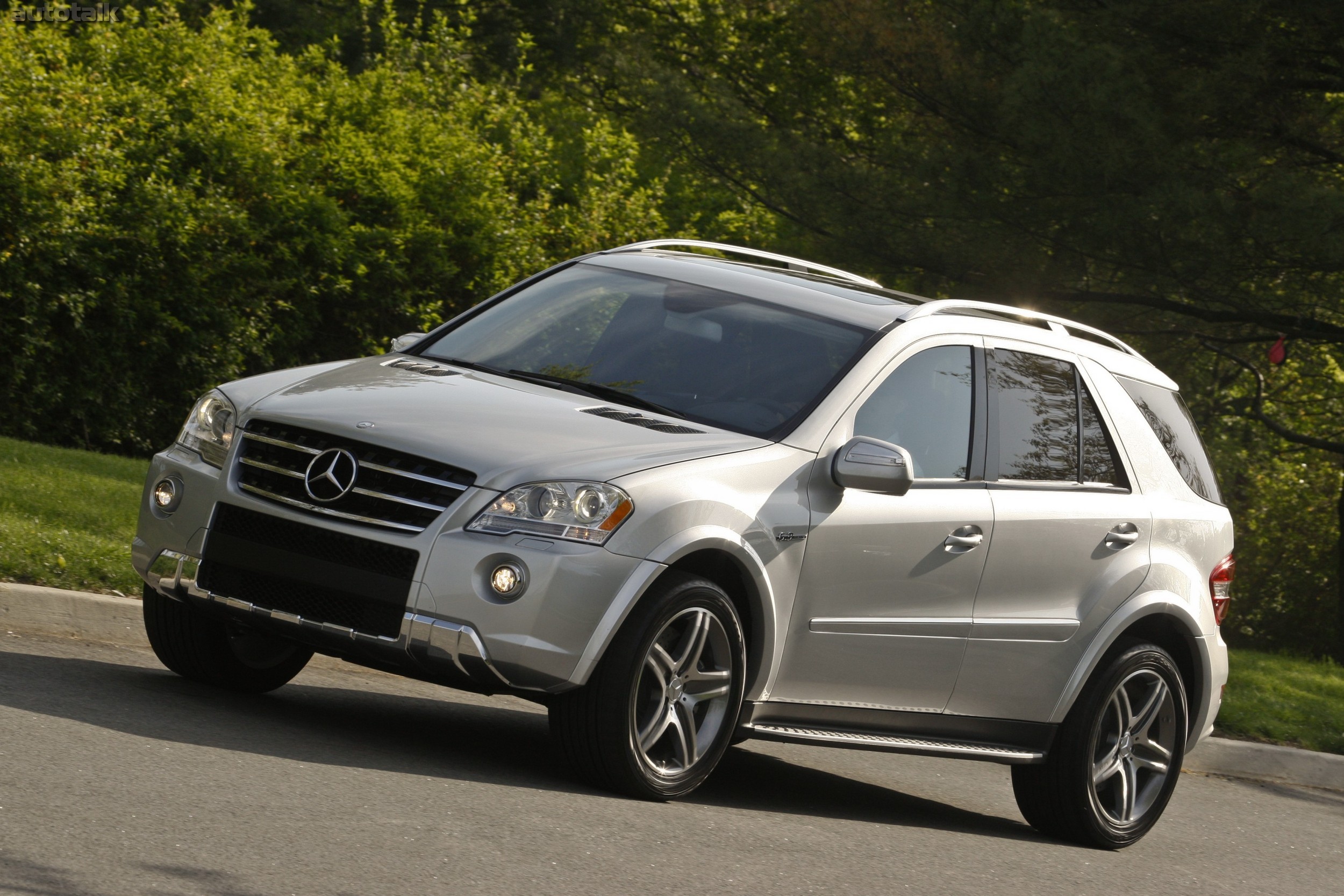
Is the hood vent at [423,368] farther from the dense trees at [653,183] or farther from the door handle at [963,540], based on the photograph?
the dense trees at [653,183]

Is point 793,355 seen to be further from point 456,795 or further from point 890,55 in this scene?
point 890,55

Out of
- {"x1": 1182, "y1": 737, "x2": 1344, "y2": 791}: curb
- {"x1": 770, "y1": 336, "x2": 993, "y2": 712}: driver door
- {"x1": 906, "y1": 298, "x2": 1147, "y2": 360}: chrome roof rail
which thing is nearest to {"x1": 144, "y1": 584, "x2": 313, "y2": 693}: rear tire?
{"x1": 770, "y1": 336, "x2": 993, "y2": 712}: driver door

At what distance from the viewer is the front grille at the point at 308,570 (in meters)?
5.60

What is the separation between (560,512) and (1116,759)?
315 cm

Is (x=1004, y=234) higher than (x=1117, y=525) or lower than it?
higher

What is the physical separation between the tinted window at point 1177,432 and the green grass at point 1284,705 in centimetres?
325

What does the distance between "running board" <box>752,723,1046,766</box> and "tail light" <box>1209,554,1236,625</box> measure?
3.91 feet

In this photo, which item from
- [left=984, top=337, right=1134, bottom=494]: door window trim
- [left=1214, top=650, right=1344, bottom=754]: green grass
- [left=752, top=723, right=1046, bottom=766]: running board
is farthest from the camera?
[left=1214, top=650, right=1344, bottom=754]: green grass

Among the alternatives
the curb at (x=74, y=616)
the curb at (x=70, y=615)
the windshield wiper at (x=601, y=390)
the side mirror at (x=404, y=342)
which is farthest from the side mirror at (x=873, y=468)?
the curb at (x=70, y=615)

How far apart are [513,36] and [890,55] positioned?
12.9m

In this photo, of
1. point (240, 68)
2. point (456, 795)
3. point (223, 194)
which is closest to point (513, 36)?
point (240, 68)

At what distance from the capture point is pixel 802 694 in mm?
6281

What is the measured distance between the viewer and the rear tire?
672cm

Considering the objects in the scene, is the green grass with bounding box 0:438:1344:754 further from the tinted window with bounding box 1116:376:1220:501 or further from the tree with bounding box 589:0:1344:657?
the tree with bounding box 589:0:1344:657
